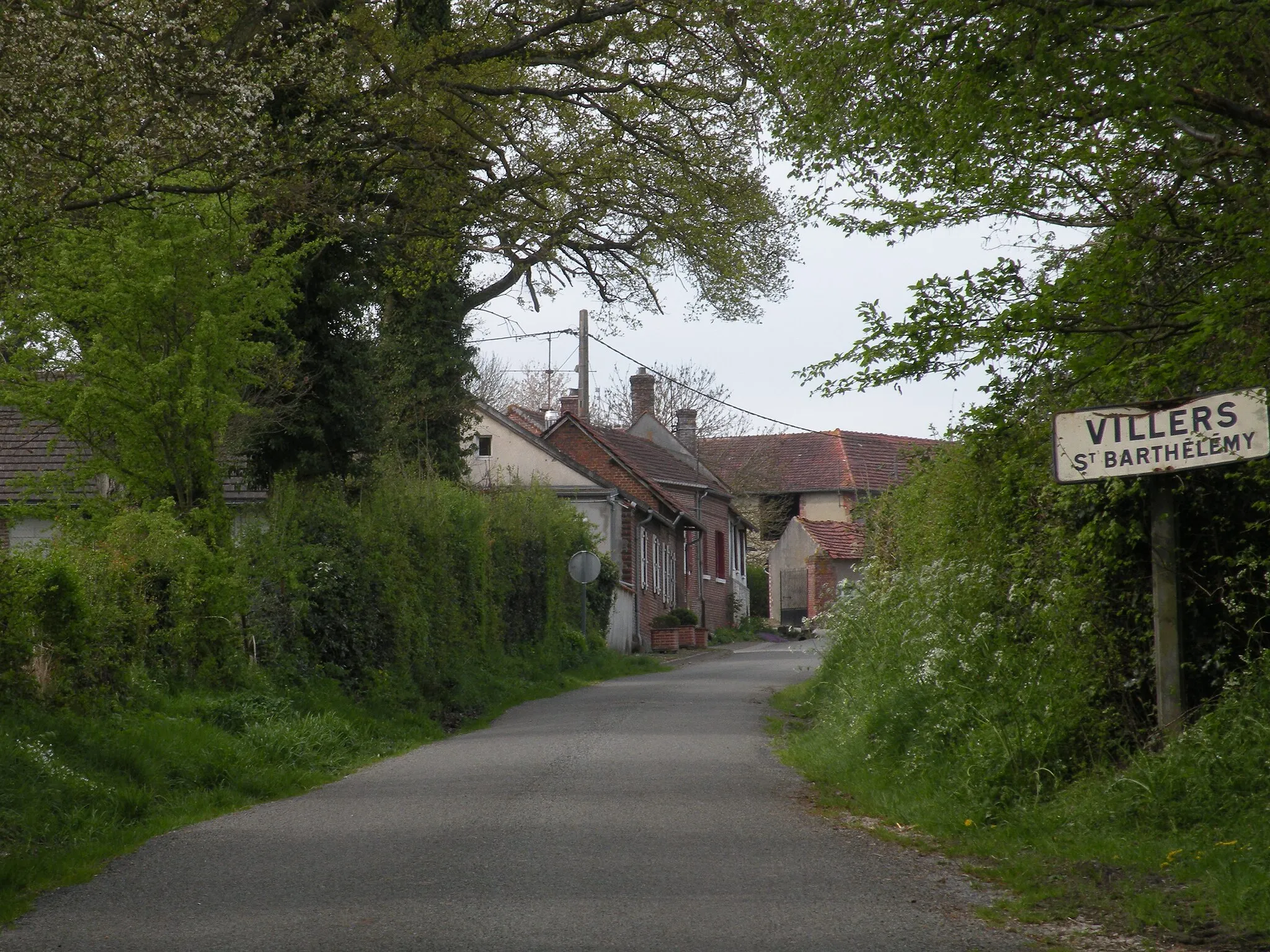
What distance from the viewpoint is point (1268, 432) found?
6.80 meters

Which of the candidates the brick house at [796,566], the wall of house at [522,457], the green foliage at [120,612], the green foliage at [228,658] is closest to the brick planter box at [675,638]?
the wall of house at [522,457]

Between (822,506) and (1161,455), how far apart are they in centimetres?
6324

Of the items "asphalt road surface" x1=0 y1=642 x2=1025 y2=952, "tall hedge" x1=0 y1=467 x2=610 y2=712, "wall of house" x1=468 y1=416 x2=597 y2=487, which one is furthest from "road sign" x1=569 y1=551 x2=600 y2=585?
"asphalt road surface" x1=0 y1=642 x2=1025 y2=952

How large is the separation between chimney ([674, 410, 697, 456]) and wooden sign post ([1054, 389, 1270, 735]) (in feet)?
178

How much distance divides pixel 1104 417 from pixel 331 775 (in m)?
7.54

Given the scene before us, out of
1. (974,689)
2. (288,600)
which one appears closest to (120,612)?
(288,600)


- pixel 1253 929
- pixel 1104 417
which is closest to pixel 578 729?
pixel 1104 417

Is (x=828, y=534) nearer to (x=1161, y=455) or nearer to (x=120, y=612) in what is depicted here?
(x=120, y=612)

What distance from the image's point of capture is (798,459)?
238ft

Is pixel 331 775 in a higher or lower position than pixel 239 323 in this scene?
lower

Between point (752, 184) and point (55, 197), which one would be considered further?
point (752, 184)

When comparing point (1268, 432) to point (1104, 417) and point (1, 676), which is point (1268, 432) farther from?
point (1, 676)

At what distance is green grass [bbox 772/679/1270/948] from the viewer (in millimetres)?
5816

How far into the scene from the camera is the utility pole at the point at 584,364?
4416 cm
